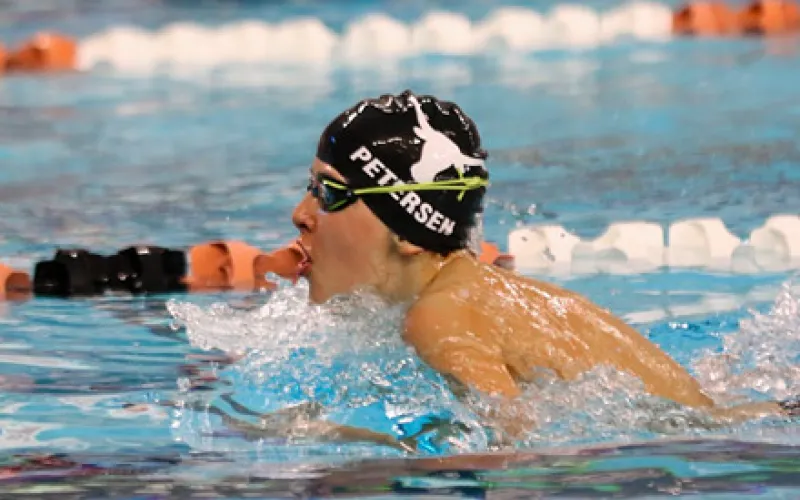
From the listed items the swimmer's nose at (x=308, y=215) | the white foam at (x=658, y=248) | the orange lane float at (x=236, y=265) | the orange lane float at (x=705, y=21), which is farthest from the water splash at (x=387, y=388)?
the orange lane float at (x=705, y=21)

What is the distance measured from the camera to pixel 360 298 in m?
3.02

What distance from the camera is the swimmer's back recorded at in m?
2.82

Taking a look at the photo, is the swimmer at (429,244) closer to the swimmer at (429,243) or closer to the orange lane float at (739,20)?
the swimmer at (429,243)

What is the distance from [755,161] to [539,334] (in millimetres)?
4219

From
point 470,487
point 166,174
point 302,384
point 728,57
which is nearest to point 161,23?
point 728,57

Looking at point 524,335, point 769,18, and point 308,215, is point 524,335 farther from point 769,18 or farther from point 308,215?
point 769,18

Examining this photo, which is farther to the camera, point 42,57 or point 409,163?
point 42,57

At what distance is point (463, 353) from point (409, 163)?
45 centimetres

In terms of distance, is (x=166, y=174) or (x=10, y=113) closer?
(x=166, y=174)

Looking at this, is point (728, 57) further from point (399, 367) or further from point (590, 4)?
point (399, 367)

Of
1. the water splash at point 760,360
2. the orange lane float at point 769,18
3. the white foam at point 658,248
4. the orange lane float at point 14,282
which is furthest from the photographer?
the orange lane float at point 769,18

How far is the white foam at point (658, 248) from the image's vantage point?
5379 mm

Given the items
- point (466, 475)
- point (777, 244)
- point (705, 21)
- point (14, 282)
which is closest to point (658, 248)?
point (777, 244)

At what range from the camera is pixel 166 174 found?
7090mm
